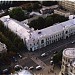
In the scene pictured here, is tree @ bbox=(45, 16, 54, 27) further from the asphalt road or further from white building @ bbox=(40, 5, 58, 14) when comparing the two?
white building @ bbox=(40, 5, 58, 14)

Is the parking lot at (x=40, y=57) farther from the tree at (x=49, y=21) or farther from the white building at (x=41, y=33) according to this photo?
the tree at (x=49, y=21)

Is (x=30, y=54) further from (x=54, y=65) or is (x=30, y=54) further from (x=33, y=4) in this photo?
(x=33, y=4)

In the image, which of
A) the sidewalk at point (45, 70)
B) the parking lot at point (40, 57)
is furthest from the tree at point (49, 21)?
the sidewalk at point (45, 70)

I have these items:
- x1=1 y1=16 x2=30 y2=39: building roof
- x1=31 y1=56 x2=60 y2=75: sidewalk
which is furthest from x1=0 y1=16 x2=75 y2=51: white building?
x1=31 y1=56 x2=60 y2=75: sidewalk

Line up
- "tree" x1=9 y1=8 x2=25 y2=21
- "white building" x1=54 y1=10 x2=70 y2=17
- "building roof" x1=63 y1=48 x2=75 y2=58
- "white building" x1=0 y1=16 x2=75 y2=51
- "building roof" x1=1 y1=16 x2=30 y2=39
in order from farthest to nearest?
"white building" x1=54 y1=10 x2=70 y2=17 < "tree" x1=9 y1=8 x2=25 y2=21 < "building roof" x1=1 y1=16 x2=30 y2=39 < "white building" x1=0 y1=16 x2=75 y2=51 < "building roof" x1=63 y1=48 x2=75 y2=58

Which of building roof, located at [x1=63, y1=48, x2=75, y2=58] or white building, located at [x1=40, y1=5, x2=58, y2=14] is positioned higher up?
building roof, located at [x1=63, y1=48, x2=75, y2=58]

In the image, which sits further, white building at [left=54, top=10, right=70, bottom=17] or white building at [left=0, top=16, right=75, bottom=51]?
white building at [left=54, top=10, right=70, bottom=17]

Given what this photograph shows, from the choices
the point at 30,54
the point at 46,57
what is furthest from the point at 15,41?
the point at 46,57

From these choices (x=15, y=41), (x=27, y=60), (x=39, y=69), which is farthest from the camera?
(x=15, y=41)

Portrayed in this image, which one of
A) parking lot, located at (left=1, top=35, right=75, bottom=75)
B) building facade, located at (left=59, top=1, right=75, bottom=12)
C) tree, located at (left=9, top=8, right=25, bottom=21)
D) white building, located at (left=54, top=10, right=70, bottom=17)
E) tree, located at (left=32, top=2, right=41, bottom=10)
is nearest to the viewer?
parking lot, located at (left=1, top=35, right=75, bottom=75)
